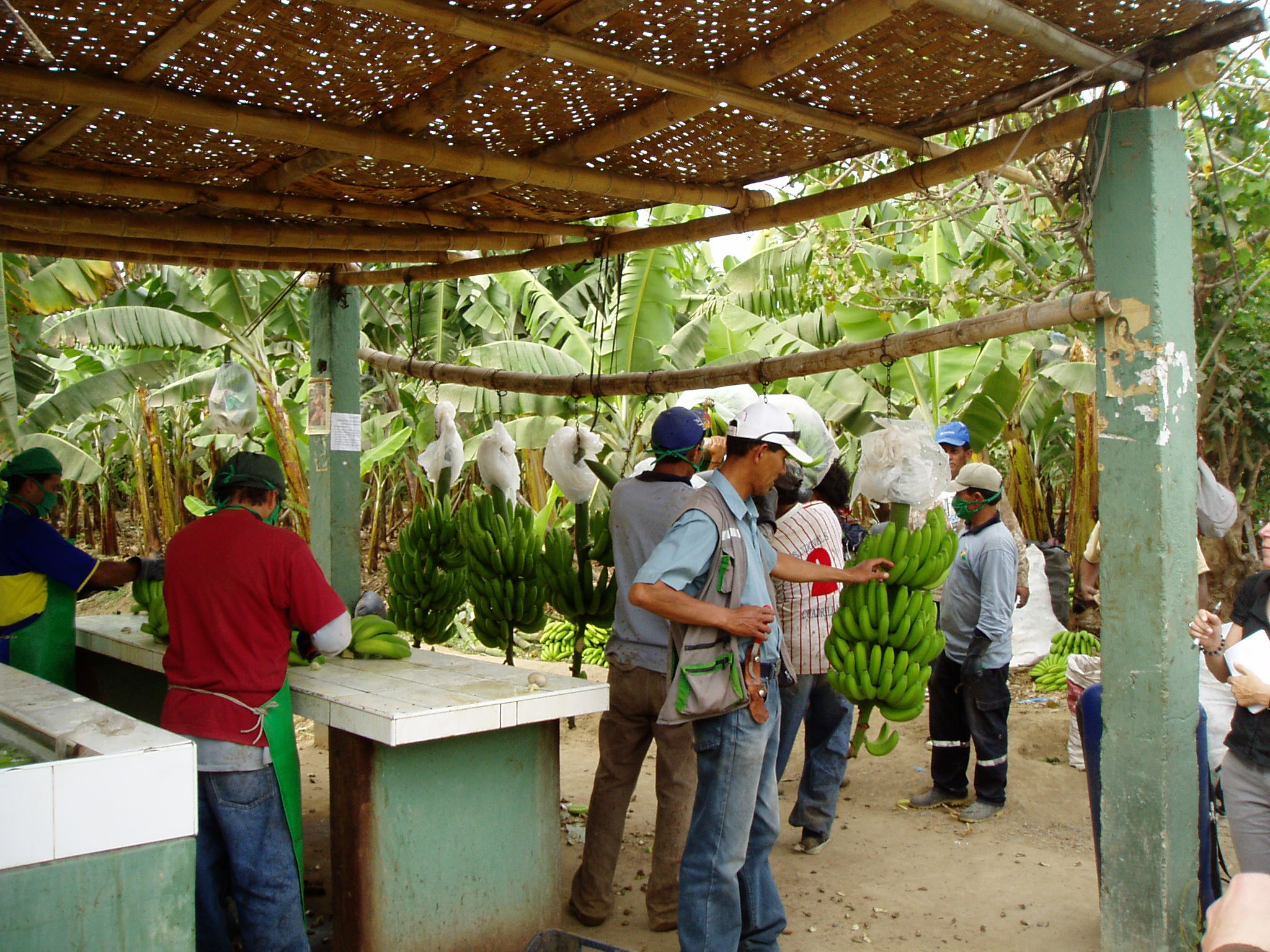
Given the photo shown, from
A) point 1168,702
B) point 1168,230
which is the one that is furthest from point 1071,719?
point 1168,230

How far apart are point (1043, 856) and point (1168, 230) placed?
3.01 metres

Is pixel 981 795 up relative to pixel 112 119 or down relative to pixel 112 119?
down

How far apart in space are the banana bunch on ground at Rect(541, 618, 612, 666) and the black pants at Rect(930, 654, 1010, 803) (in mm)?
3548

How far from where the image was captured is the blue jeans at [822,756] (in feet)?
15.3

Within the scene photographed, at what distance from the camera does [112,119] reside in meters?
3.35

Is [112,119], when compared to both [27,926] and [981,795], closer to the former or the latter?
[27,926]

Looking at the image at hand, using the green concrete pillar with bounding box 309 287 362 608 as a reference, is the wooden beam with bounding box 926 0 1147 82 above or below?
above

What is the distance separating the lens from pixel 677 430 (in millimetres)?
3633

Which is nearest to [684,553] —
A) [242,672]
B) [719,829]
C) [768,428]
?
[768,428]

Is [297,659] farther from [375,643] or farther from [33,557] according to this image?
[33,557]

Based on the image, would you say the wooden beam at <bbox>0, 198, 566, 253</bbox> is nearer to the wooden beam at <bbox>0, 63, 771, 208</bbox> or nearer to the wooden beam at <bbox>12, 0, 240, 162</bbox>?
the wooden beam at <bbox>12, 0, 240, 162</bbox>

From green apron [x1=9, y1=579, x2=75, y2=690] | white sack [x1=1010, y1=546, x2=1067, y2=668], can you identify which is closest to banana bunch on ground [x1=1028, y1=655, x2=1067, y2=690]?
white sack [x1=1010, y1=546, x2=1067, y2=668]

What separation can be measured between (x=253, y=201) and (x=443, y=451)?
5.35 feet

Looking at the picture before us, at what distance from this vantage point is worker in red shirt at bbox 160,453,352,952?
2.92m
